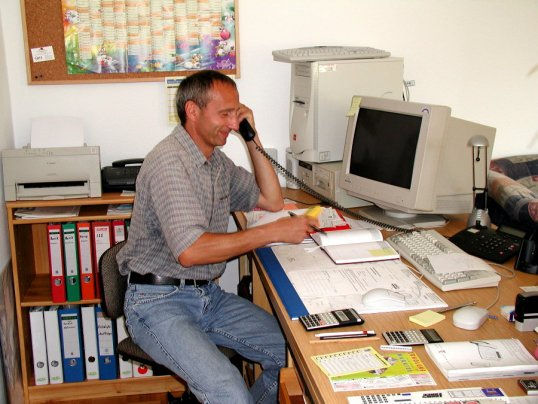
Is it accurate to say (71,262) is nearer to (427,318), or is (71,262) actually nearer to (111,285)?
(111,285)

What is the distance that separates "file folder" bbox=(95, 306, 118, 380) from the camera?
9.39ft

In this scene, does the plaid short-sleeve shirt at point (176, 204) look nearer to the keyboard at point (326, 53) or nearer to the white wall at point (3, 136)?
the keyboard at point (326, 53)

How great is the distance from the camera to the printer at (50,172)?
2602mm

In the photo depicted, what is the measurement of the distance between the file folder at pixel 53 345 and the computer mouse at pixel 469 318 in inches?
74.2

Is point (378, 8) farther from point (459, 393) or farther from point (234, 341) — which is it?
point (459, 393)

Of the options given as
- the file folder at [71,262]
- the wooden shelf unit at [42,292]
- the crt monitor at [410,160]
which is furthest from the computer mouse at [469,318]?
the file folder at [71,262]

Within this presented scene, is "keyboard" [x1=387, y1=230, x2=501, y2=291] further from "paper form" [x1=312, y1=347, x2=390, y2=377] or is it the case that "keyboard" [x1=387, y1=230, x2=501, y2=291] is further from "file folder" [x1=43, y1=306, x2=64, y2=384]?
"file folder" [x1=43, y1=306, x2=64, y2=384]

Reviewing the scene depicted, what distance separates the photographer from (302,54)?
268 centimetres

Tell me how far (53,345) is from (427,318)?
187 centimetres

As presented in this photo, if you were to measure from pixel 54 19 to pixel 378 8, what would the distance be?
1489 millimetres

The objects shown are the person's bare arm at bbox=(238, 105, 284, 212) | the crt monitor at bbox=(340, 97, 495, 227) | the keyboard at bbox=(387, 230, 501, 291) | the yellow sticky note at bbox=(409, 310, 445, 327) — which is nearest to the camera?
the yellow sticky note at bbox=(409, 310, 445, 327)

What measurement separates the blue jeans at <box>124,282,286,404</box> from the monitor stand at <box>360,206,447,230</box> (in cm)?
60

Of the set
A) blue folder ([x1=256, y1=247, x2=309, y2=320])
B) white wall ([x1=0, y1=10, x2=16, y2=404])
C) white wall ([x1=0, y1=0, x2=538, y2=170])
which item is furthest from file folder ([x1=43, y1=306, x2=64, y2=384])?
blue folder ([x1=256, y1=247, x2=309, y2=320])

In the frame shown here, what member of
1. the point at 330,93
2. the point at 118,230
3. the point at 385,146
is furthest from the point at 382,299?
the point at 118,230
